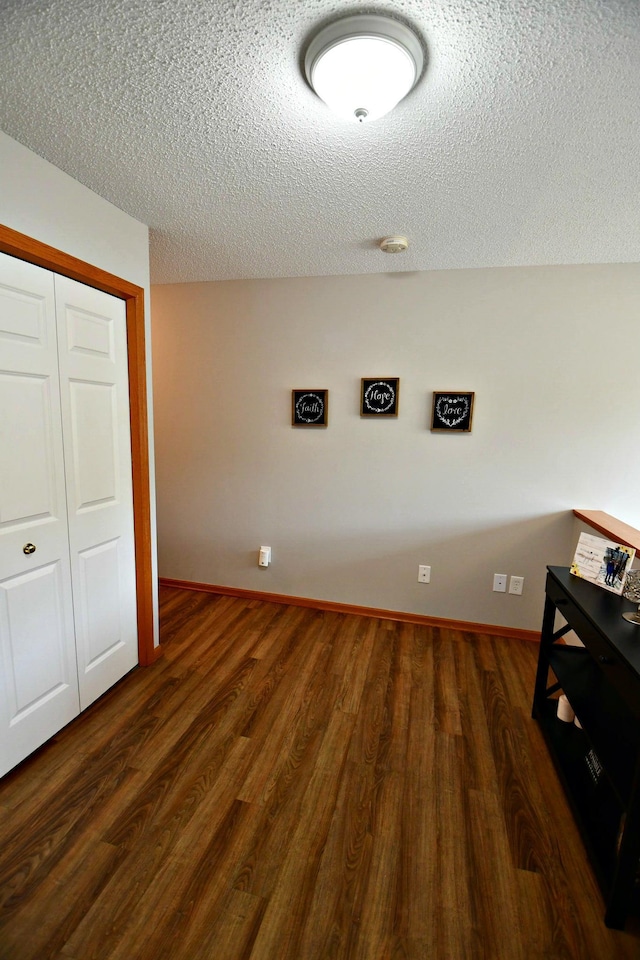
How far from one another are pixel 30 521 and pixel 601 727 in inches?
90.2

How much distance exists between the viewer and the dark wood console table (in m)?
1.15

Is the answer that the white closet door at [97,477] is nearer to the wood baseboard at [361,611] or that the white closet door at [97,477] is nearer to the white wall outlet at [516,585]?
the wood baseboard at [361,611]

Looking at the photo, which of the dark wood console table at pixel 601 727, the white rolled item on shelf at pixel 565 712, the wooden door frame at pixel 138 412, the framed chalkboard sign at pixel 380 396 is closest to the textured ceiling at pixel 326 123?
the wooden door frame at pixel 138 412

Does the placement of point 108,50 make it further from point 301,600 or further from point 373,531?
point 301,600

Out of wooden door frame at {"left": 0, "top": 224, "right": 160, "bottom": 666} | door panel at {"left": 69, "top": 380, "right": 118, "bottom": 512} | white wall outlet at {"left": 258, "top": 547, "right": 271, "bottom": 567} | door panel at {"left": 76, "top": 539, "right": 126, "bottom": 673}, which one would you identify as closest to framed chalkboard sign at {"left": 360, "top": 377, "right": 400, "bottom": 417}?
white wall outlet at {"left": 258, "top": 547, "right": 271, "bottom": 567}

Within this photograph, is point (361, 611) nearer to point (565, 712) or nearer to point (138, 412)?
point (565, 712)

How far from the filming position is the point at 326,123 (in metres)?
1.31

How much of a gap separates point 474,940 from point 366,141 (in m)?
2.52

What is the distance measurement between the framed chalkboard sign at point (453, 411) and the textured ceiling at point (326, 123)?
876mm

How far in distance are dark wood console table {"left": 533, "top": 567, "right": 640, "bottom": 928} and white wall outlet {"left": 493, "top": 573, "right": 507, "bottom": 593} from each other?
831mm

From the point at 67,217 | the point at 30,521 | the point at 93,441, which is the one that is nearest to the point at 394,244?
the point at 67,217

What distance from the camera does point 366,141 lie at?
1400mm

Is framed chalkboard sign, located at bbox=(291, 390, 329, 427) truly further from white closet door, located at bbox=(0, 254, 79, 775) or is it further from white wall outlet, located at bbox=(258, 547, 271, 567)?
white closet door, located at bbox=(0, 254, 79, 775)

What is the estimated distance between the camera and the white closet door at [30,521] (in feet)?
4.96
